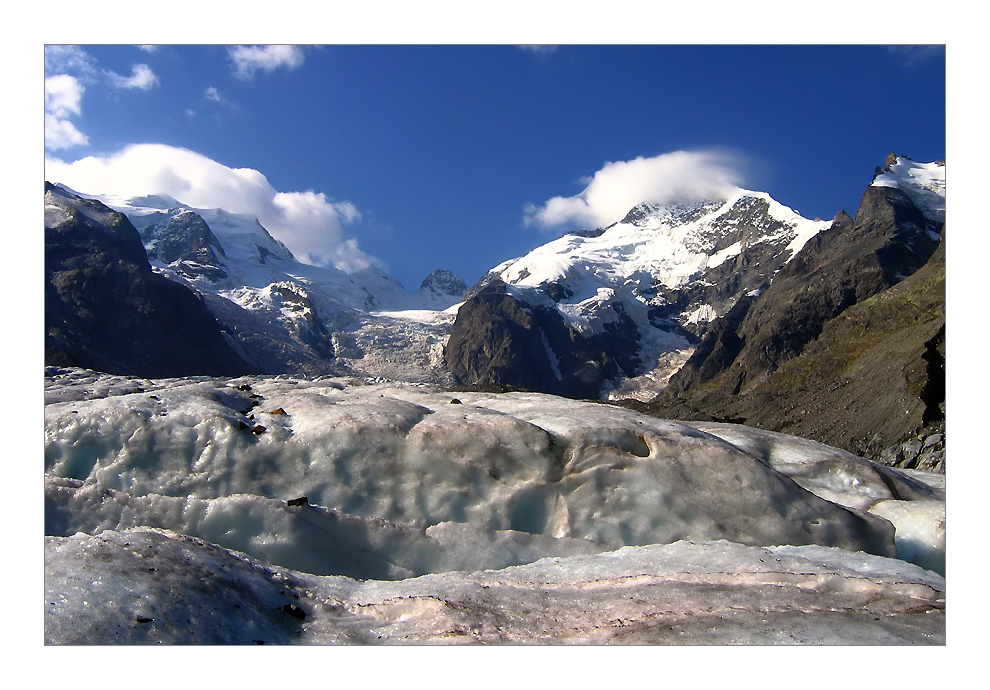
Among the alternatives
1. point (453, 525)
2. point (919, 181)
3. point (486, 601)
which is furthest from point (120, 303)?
point (919, 181)

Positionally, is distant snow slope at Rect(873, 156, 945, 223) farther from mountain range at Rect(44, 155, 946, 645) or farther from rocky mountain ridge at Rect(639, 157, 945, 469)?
mountain range at Rect(44, 155, 946, 645)

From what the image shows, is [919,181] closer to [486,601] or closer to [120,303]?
[120,303]

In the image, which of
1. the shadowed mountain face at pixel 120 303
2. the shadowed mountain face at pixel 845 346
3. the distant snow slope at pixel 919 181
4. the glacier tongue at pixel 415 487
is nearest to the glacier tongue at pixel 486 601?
the glacier tongue at pixel 415 487

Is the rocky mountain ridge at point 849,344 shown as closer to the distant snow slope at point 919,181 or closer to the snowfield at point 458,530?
the distant snow slope at point 919,181

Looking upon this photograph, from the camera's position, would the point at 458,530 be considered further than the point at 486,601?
Yes

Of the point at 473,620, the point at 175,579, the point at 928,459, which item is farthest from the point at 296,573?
the point at 928,459

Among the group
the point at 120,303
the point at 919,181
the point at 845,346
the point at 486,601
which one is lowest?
the point at 486,601
